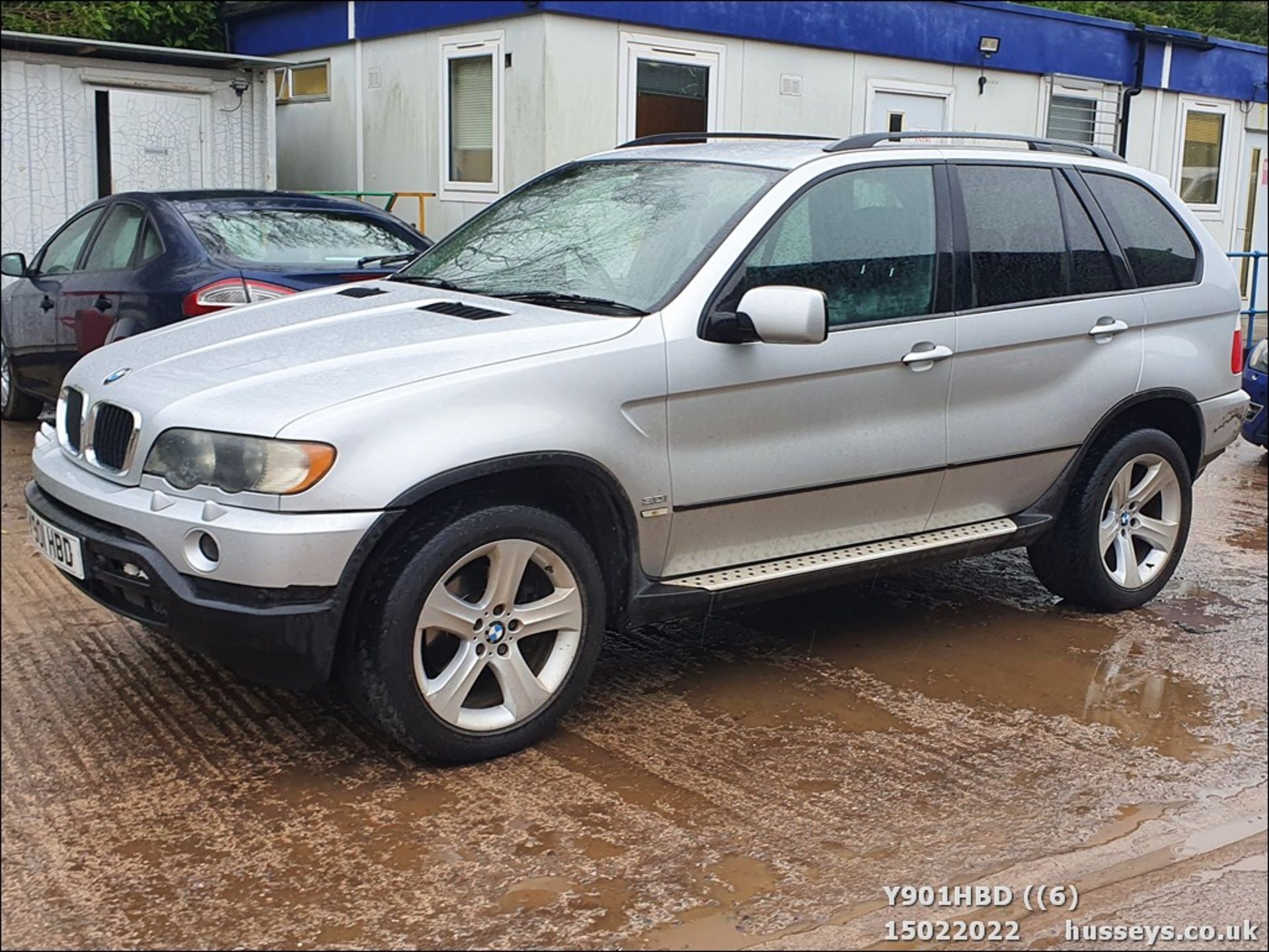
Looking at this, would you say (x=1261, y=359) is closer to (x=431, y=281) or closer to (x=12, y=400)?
(x=431, y=281)

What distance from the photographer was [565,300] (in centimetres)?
468

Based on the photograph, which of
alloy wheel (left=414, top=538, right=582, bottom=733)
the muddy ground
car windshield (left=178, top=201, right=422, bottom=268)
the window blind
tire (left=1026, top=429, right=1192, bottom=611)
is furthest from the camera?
the window blind

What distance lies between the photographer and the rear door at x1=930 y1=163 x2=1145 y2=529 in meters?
5.24

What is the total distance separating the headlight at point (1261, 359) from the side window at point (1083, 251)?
14.2 feet

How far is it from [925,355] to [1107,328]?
3.31 feet

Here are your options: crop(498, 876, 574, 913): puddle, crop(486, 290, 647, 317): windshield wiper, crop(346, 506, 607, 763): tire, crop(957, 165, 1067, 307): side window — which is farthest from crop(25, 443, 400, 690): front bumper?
crop(957, 165, 1067, 307): side window

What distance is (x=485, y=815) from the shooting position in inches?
154

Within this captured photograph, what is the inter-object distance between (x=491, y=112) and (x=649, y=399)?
9.07 meters

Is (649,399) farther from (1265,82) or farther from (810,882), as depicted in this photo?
(1265,82)

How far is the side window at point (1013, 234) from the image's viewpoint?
17.4ft

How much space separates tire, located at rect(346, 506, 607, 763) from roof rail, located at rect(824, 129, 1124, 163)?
186 centimetres

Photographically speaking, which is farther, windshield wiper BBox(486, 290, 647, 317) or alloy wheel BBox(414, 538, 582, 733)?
windshield wiper BBox(486, 290, 647, 317)

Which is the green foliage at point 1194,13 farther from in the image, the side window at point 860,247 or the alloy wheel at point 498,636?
the alloy wheel at point 498,636

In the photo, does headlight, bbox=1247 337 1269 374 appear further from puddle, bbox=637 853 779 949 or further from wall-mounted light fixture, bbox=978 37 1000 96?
puddle, bbox=637 853 779 949
